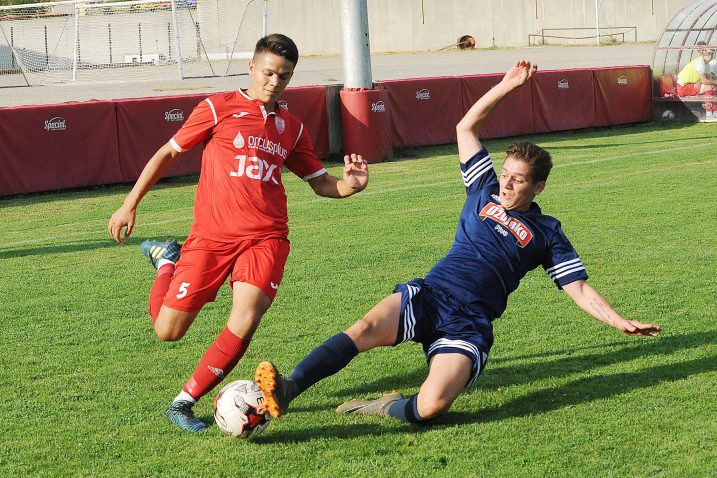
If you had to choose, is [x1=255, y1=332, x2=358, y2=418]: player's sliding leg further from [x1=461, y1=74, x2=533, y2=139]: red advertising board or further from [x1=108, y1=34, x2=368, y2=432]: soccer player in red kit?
[x1=461, y1=74, x2=533, y2=139]: red advertising board

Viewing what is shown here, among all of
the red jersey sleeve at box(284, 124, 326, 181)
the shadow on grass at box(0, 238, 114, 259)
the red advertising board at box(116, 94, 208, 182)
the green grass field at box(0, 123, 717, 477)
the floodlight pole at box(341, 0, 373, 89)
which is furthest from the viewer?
the floodlight pole at box(341, 0, 373, 89)

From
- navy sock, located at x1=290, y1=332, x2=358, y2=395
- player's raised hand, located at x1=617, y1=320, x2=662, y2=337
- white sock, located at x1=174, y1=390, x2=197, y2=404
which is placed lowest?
white sock, located at x1=174, y1=390, x2=197, y2=404

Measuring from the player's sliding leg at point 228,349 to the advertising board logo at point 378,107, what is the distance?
1341 centimetres

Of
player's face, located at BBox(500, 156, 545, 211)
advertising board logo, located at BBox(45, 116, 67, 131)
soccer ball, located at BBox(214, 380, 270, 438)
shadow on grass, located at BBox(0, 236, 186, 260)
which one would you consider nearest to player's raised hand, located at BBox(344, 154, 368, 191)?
player's face, located at BBox(500, 156, 545, 211)

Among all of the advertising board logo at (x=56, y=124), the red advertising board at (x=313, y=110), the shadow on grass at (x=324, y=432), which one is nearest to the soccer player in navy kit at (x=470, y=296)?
the shadow on grass at (x=324, y=432)

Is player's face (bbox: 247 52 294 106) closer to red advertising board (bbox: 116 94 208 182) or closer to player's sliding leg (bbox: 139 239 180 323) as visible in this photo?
player's sliding leg (bbox: 139 239 180 323)

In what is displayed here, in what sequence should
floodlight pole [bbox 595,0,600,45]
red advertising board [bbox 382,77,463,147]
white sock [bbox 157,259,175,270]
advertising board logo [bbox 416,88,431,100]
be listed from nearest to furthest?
white sock [bbox 157,259,175,270]
red advertising board [bbox 382,77,463,147]
advertising board logo [bbox 416,88,431,100]
floodlight pole [bbox 595,0,600,45]

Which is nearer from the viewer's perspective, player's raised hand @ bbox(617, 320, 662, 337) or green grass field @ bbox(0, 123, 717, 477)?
green grass field @ bbox(0, 123, 717, 477)

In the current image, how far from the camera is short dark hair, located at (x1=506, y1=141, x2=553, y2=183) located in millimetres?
5672

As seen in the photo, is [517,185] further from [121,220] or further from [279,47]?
[121,220]

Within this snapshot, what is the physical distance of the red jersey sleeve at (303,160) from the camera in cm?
614

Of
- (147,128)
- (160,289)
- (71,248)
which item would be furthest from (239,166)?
(147,128)

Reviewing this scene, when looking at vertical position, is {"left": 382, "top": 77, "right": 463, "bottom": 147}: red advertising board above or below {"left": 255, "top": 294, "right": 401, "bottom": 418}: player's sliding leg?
below

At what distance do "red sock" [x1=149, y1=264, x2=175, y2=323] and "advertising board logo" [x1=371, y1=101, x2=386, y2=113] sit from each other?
1261 cm
